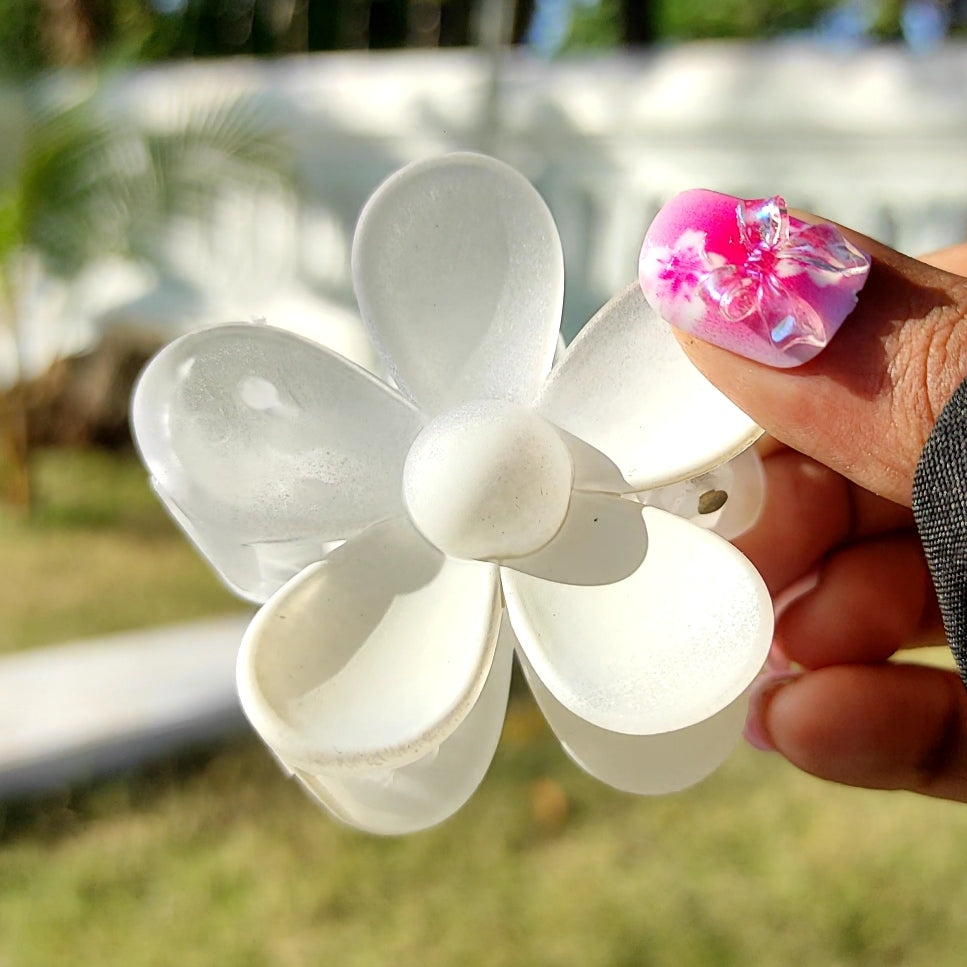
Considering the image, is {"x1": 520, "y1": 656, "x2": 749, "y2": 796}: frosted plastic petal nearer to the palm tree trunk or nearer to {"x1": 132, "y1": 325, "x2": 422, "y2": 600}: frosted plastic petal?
{"x1": 132, "y1": 325, "x2": 422, "y2": 600}: frosted plastic petal

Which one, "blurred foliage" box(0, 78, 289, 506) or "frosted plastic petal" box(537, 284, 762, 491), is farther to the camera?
"blurred foliage" box(0, 78, 289, 506)

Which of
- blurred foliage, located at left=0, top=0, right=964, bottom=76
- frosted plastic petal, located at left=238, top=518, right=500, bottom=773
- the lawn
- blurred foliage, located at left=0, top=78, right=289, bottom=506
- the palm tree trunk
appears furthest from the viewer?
blurred foliage, located at left=0, top=0, right=964, bottom=76

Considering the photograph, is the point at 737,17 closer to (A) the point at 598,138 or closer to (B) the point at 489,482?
(A) the point at 598,138

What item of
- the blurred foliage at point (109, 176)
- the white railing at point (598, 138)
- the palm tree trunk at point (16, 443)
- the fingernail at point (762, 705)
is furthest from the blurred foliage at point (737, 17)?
the fingernail at point (762, 705)

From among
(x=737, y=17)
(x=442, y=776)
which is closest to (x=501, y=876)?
(x=442, y=776)

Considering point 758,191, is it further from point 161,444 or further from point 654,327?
point 161,444

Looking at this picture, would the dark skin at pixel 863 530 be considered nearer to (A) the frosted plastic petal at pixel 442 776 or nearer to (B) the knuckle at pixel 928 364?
(B) the knuckle at pixel 928 364

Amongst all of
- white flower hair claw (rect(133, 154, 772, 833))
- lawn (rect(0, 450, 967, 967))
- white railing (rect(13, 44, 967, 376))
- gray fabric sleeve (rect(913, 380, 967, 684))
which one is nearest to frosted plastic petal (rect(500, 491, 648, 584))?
white flower hair claw (rect(133, 154, 772, 833))
